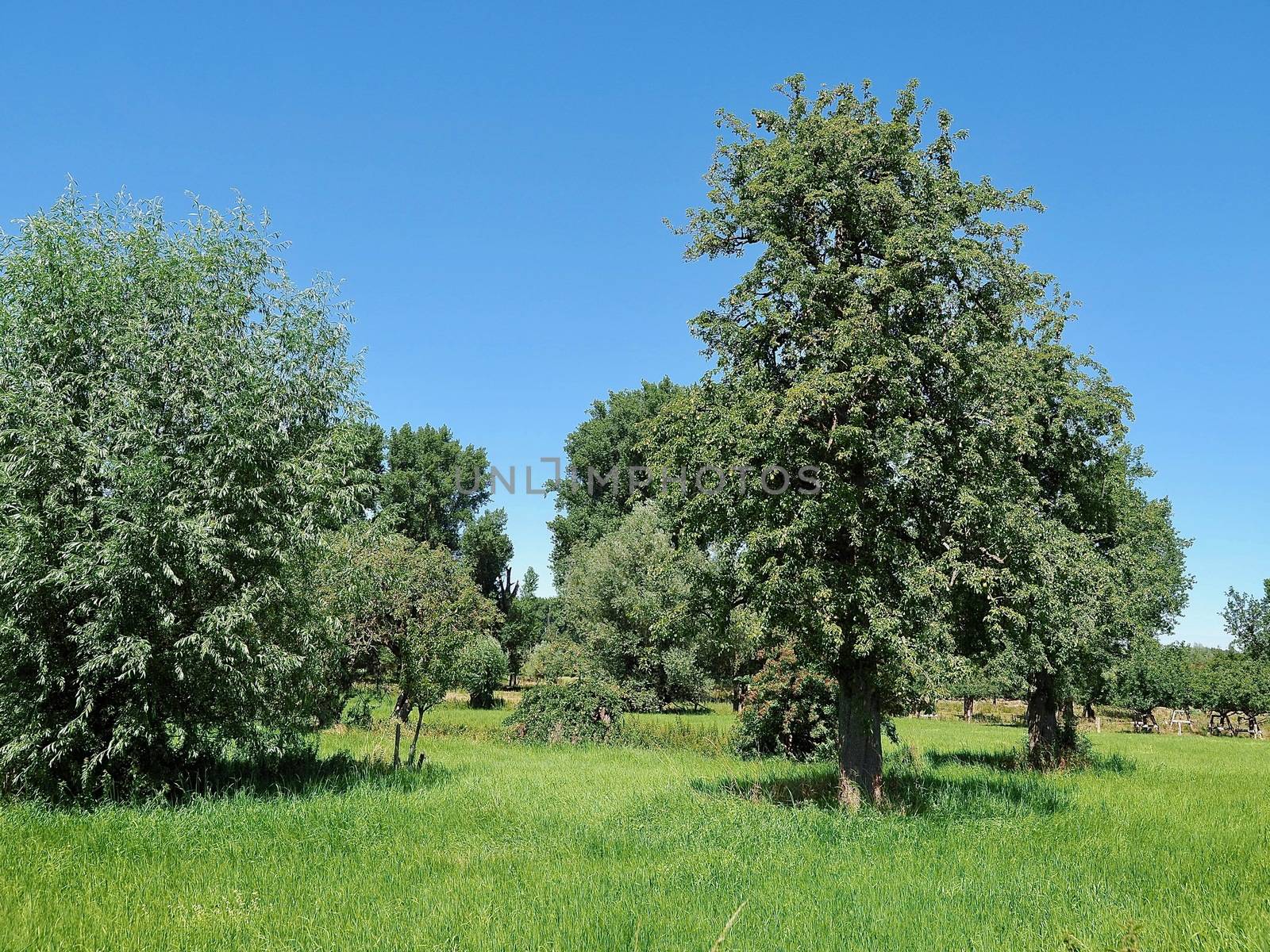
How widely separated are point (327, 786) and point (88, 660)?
15.5 ft

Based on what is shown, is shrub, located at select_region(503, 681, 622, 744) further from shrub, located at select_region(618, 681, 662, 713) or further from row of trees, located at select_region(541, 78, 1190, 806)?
row of trees, located at select_region(541, 78, 1190, 806)

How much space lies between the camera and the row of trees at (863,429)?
1200 centimetres

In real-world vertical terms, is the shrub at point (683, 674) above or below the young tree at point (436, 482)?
below

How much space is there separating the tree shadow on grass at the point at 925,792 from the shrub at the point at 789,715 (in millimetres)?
4121

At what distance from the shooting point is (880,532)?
1208 cm

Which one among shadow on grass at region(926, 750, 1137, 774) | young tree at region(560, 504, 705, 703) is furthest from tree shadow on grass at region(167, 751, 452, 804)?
young tree at region(560, 504, 705, 703)

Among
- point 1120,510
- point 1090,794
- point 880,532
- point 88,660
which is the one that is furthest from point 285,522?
point 1120,510

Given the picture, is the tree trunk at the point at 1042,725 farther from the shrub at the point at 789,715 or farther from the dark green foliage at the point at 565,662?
the dark green foliage at the point at 565,662

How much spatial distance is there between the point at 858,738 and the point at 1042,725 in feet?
35.2

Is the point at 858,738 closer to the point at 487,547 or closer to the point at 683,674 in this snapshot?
the point at 683,674

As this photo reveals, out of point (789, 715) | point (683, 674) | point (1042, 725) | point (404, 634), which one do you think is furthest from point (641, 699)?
point (404, 634)

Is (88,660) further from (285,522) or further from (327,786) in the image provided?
(327,786)

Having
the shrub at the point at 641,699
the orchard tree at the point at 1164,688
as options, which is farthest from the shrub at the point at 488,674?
the orchard tree at the point at 1164,688

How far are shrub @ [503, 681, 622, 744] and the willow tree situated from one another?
1669cm
